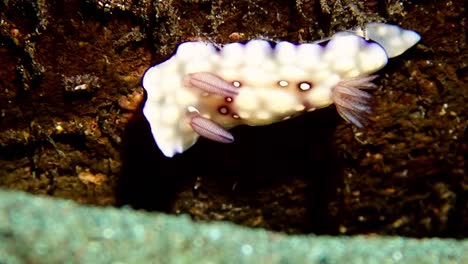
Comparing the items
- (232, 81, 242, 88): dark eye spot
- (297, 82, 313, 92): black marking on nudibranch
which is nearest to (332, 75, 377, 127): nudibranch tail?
(297, 82, 313, 92): black marking on nudibranch

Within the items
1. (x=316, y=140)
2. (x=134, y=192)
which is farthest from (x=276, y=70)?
(x=134, y=192)

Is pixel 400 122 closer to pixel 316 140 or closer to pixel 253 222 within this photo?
pixel 316 140

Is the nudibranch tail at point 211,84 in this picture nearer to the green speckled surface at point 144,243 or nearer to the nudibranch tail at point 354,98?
the nudibranch tail at point 354,98

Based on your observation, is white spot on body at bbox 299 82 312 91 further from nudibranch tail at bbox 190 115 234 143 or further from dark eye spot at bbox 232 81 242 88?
nudibranch tail at bbox 190 115 234 143

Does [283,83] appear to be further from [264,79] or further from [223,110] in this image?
[223,110]

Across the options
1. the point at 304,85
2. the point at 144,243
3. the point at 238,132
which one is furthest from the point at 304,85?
the point at 144,243
